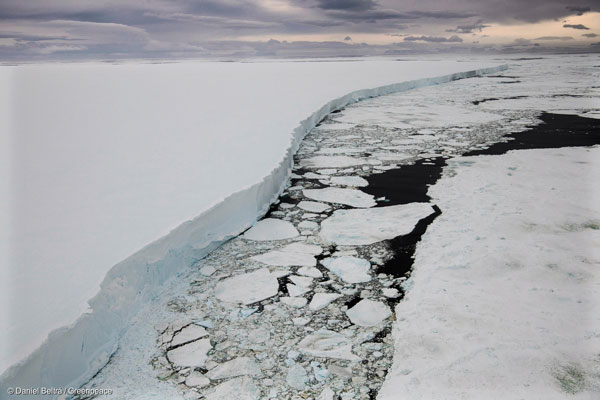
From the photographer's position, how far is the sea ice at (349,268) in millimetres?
1747

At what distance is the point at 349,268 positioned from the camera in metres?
1.83

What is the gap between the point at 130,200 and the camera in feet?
6.59

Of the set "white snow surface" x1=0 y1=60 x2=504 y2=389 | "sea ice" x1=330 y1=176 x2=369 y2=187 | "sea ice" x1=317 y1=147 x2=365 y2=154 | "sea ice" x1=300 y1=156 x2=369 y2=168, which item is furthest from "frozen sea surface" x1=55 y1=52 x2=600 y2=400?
"sea ice" x1=317 y1=147 x2=365 y2=154

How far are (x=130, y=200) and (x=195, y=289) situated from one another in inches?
24.7

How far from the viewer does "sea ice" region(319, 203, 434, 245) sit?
2133 millimetres

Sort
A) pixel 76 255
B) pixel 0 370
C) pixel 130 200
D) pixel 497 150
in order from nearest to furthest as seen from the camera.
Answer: pixel 0 370 → pixel 76 255 → pixel 130 200 → pixel 497 150

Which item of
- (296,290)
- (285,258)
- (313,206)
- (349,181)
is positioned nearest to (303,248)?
(285,258)

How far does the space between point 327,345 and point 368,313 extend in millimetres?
235

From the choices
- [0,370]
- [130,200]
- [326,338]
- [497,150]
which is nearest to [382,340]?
[326,338]

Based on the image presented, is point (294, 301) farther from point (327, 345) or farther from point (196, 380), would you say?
point (196, 380)

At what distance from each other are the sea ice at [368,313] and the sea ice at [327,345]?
0.36 ft

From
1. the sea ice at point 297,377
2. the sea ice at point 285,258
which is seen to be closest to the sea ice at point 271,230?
the sea ice at point 285,258

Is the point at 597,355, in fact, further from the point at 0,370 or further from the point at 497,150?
the point at 497,150

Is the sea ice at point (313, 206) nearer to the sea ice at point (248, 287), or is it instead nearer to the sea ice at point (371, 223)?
the sea ice at point (371, 223)
